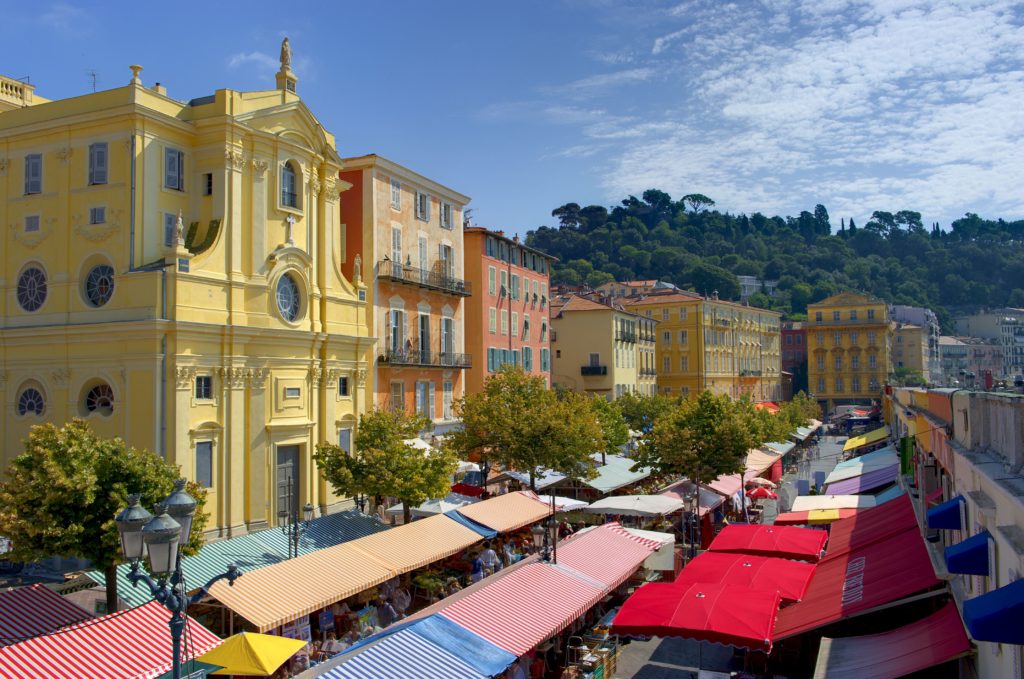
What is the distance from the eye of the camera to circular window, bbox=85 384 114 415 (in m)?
26.7

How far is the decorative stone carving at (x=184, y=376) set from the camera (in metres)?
25.9

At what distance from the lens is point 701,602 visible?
60.5ft

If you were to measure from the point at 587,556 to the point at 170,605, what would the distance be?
15168 mm

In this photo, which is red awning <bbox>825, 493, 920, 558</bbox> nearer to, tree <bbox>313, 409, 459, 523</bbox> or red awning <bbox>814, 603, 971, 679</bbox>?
red awning <bbox>814, 603, 971, 679</bbox>

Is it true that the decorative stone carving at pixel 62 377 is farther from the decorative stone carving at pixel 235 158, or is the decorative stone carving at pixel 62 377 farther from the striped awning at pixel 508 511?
the striped awning at pixel 508 511

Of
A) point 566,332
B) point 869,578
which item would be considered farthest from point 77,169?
point 566,332

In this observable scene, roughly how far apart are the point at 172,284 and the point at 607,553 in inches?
584

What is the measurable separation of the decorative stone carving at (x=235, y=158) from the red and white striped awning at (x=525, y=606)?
16158mm

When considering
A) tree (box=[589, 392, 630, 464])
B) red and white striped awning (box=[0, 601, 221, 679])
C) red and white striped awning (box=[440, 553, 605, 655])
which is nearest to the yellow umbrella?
red and white striped awning (box=[0, 601, 221, 679])

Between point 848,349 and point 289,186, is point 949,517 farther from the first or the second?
point 848,349

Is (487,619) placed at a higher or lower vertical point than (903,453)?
lower

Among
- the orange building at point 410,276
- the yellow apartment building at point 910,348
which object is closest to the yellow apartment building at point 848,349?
the yellow apartment building at point 910,348

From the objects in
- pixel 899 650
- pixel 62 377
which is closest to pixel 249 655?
pixel 899 650

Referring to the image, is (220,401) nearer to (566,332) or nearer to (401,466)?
(401,466)
